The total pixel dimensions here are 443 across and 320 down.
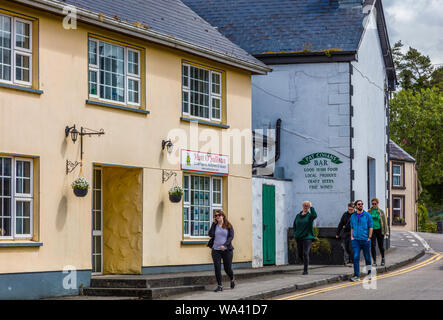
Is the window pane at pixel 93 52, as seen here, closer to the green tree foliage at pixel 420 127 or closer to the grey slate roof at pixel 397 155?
the grey slate roof at pixel 397 155

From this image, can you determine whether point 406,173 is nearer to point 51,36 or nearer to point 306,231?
point 306,231

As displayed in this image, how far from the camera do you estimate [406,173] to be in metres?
58.9

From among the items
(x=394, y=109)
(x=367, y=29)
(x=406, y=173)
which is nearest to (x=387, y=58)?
(x=367, y=29)

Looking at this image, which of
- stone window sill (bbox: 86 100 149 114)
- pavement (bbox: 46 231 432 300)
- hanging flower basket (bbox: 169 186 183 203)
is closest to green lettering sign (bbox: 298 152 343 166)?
pavement (bbox: 46 231 432 300)

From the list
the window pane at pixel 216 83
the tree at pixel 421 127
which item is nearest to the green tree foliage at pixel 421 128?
the tree at pixel 421 127

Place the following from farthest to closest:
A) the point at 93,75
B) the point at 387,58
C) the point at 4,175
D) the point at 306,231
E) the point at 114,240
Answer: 1. the point at 387,58
2. the point at 306,231
3. the point at 114,240
4. the point at 93,75
5. the point at 4,175

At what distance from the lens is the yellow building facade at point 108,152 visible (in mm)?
15969

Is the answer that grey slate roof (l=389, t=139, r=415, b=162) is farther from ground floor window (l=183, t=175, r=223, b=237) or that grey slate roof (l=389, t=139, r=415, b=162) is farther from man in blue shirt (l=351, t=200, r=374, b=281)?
man in blue shirt (l=351, t=200, r=374, b=281)

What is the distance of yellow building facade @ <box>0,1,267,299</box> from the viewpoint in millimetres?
15969

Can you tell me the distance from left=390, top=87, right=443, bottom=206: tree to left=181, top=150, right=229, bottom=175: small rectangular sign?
4347 centimetres

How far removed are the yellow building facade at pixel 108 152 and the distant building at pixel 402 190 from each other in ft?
122

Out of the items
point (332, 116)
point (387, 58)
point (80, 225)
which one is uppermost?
point (387, 58)
